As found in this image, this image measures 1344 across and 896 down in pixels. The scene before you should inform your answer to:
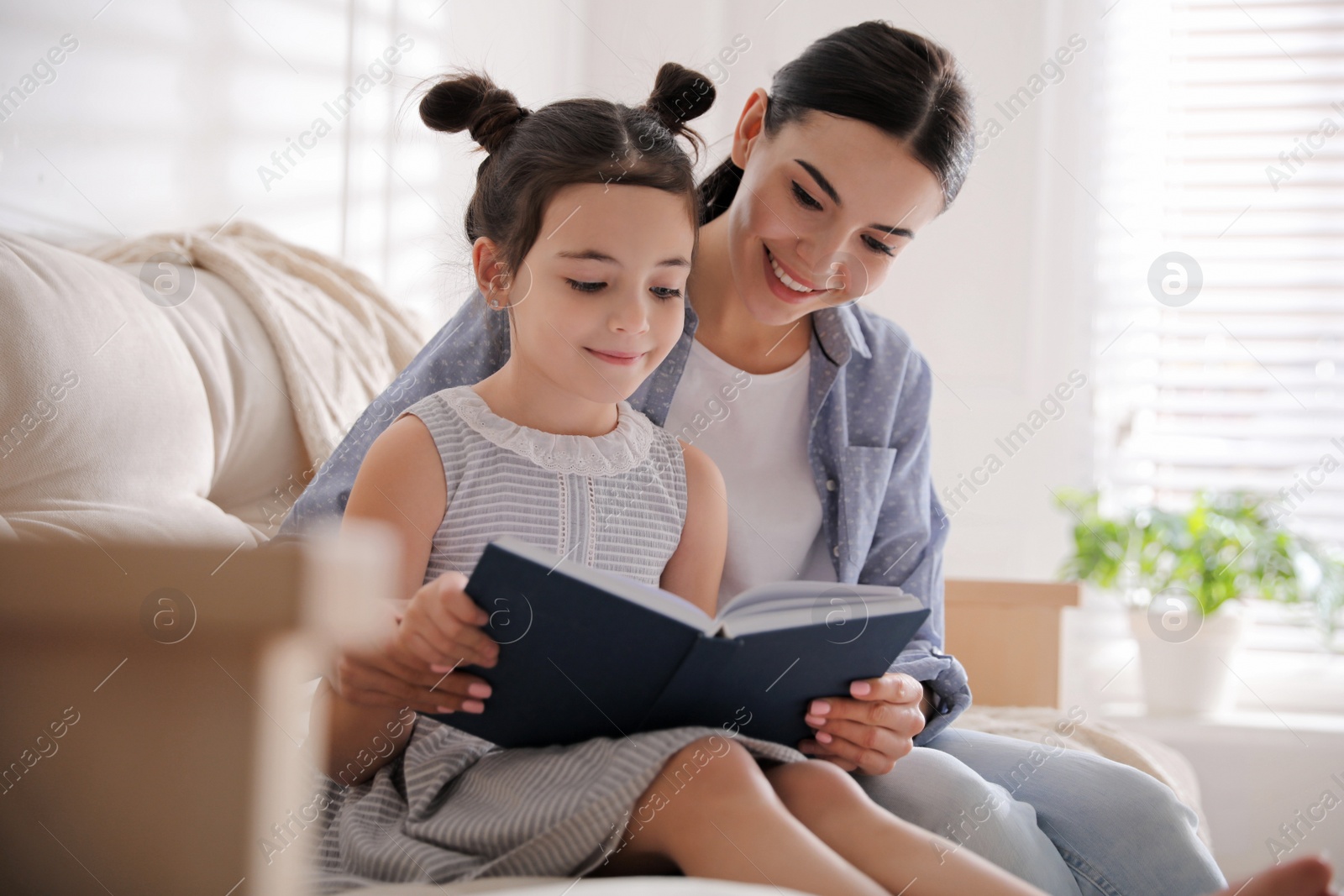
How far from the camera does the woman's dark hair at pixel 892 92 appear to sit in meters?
1.27

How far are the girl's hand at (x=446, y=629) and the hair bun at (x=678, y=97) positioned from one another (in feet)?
2.31

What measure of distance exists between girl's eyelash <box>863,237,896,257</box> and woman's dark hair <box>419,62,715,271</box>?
23 cm

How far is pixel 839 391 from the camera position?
1430mm

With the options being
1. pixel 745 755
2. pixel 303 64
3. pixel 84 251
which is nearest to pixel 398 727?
pixel 745 755

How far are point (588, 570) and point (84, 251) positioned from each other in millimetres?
1013

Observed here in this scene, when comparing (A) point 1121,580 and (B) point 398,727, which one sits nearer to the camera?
(B) point 398,727

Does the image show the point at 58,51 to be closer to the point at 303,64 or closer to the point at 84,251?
the point at 84,251

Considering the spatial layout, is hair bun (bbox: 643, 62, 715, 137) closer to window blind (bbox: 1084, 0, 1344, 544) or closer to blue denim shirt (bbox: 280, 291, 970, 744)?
blue denim shirt (bbox: 280, 291, 970, 744)

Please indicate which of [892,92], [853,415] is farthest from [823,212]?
[853,415]

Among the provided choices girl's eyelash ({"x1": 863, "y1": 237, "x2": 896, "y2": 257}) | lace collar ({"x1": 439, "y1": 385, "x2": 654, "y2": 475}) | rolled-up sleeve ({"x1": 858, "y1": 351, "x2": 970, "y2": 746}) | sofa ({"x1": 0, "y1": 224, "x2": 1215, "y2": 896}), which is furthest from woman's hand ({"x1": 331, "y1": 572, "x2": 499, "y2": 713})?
girl's eyelash ({"x1": 863, "y1": 237, "x2": 896, "y2": 257})

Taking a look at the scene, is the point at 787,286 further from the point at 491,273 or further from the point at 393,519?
the point at 393,519

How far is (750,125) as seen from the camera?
4.69ft

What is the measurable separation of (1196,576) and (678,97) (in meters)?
1.96

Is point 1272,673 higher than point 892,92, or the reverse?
point 892,92
